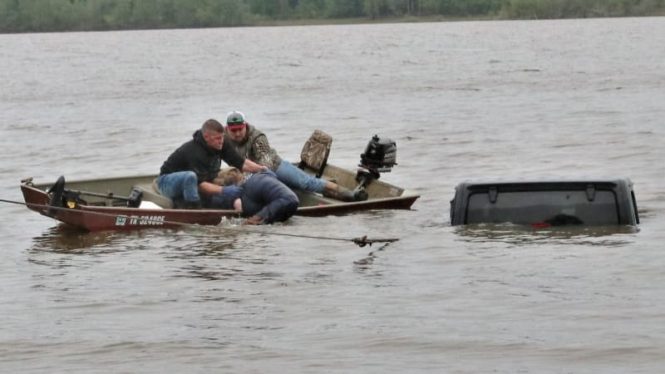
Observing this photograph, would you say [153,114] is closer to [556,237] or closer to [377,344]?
[556,237]

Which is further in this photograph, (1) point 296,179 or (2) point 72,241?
(1) point 296,179

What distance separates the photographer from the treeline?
437ft

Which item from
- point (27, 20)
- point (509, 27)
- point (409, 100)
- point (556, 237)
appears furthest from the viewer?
point (27, 20)

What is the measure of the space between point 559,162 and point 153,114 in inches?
706

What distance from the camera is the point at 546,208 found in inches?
577

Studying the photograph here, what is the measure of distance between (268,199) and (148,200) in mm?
1544

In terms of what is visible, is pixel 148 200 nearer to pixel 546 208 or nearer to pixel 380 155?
pixel 380 155

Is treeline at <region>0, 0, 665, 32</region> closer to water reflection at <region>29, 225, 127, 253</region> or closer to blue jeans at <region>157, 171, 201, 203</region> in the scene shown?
water reflection at <region>29, 225, 127, 253</region>

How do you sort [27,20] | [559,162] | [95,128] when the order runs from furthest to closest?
[27,20] → [95,128] → [559,162]

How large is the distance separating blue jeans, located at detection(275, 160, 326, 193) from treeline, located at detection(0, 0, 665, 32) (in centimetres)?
10884

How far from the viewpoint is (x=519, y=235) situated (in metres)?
14.9

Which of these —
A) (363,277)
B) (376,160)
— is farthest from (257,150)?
(363,277)

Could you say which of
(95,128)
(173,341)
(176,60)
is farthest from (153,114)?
(176,60)

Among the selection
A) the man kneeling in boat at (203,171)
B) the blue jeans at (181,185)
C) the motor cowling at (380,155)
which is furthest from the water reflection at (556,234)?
the blue jeans at (181,185)
